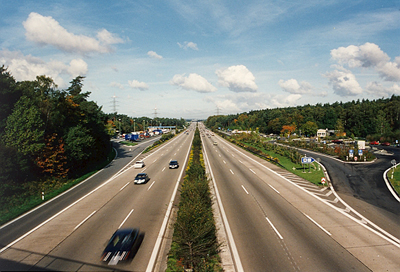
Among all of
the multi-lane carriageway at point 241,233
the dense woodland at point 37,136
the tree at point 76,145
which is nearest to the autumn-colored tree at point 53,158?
the dense woodland at point 37,136

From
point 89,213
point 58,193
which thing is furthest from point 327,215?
point 58,193

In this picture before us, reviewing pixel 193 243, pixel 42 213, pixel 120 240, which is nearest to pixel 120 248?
pixel 120 240

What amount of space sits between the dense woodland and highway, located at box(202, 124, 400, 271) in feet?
73.6

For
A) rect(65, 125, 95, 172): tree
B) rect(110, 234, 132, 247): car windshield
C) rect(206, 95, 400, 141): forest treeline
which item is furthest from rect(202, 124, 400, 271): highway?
rect(206, 95, 400, 141): forest treeline

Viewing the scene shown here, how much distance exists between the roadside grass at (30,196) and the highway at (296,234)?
59.6ft

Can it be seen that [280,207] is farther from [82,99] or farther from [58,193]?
[82,99]

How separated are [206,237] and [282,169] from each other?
30160 millimetres

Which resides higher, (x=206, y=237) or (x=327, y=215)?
(x=206, y=237)

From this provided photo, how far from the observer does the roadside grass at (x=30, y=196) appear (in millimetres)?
20384

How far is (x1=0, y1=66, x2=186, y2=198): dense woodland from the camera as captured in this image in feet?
84.7

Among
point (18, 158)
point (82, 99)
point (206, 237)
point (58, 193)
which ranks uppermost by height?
point (82, 99)

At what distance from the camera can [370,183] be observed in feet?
96.3

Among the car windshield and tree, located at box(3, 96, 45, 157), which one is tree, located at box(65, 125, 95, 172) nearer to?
tree, located at box(3, 96, 45, 157)

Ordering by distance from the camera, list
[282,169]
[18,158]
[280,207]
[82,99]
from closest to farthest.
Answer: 1. [280,207]
2. [18,158]
3. [282,169]
4. [82,99]
